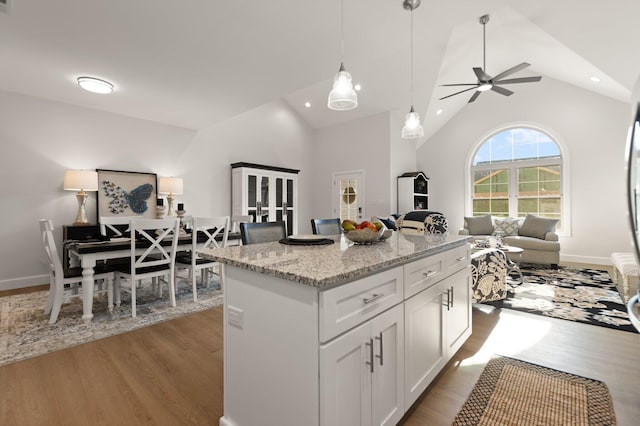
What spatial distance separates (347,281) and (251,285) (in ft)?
1.37

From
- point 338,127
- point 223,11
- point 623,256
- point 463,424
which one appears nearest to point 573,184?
point 623,256

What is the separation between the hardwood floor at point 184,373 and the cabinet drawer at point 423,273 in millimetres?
650

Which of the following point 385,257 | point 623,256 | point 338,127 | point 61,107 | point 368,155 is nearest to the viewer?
point 385,257

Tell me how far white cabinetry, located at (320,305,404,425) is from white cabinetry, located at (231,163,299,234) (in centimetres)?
468

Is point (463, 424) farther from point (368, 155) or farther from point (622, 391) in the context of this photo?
point (368, 155)

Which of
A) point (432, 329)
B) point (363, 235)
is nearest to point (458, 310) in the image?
point (432, 329)

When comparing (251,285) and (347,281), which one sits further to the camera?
(251,285)

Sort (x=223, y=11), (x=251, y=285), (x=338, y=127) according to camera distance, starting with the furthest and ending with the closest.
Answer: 1. (x=338, y=127)
2. (x=223, y=11)
3. (x=251, y=285)

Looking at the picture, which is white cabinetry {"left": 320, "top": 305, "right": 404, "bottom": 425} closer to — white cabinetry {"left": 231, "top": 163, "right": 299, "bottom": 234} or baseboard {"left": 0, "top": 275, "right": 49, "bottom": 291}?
white cabinetry {"left": 231, "top": 163, "right": 299, "bottom": 234}

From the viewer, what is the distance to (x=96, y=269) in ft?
9.87

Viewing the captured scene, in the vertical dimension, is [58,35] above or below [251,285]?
above

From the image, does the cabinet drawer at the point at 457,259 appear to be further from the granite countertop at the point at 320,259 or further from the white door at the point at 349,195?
the white door at the point at 349,195

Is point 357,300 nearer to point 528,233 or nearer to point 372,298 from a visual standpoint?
point 372,298

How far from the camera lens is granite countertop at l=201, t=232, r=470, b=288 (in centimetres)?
108
